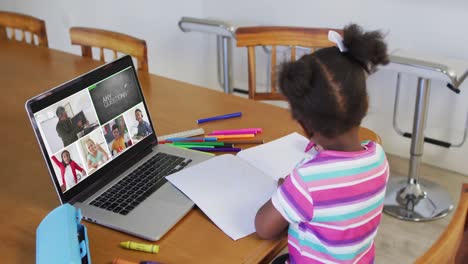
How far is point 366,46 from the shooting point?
3.18ft

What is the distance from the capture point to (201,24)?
280 centimetres

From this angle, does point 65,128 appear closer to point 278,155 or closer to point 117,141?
point 117,141

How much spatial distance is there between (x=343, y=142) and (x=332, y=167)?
0.06 metres

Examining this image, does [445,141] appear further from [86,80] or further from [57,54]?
[86,80]

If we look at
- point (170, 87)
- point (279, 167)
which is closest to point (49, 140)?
point (279, 167)

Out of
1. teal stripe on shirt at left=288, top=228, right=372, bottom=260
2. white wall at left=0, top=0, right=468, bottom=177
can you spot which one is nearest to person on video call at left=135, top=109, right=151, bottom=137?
teal stripe on shirt at left=288, top=228, right=372, bottom=260

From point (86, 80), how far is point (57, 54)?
108cm

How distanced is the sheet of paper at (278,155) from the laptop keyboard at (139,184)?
162mm

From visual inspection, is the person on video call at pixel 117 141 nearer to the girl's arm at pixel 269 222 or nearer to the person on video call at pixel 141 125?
the person on video call at pixel 141 125

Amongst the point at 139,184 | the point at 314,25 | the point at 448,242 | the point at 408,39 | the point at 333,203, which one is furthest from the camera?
the point at 314,25

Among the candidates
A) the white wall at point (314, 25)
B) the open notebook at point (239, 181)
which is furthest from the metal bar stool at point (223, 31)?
the open notebook at point (239, 181)

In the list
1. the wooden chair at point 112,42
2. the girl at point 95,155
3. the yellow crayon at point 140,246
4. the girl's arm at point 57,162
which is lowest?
the yellow crayon at point 140,246

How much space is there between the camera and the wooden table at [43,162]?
3.26 ft

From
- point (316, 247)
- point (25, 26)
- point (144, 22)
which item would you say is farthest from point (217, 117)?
point (144, 22)
